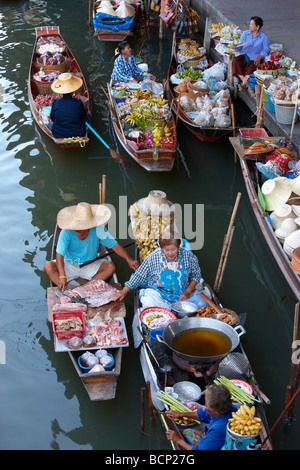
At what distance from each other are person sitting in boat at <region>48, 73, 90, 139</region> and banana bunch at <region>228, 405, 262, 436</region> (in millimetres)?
5797

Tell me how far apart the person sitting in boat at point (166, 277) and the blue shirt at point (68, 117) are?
3.64 metres

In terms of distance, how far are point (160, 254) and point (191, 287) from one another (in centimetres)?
48

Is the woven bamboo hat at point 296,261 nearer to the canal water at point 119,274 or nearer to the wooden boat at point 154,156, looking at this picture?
the canal water at point 119,274

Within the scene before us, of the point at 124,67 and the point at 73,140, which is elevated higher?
the point at 124,67

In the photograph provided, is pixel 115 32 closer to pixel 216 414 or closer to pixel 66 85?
pixel 66 85

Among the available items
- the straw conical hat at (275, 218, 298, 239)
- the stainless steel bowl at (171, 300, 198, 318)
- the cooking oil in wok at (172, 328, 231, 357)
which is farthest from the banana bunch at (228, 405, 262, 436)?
the straw conical hat at (275, 218, 298, 239)

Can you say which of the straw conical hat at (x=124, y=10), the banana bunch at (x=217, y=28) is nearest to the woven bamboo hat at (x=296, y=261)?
the banana bunch at (x=217, y=28)

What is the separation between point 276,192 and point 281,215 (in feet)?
1.43

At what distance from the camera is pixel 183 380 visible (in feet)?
14.9

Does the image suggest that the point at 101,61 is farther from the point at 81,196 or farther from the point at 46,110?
the point at 81,196

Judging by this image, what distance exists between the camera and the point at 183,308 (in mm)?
5266

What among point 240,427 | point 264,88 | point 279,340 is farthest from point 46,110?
point 240,427

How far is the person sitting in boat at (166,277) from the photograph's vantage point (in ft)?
17.5

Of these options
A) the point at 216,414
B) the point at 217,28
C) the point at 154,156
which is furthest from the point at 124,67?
the point at 216,414
